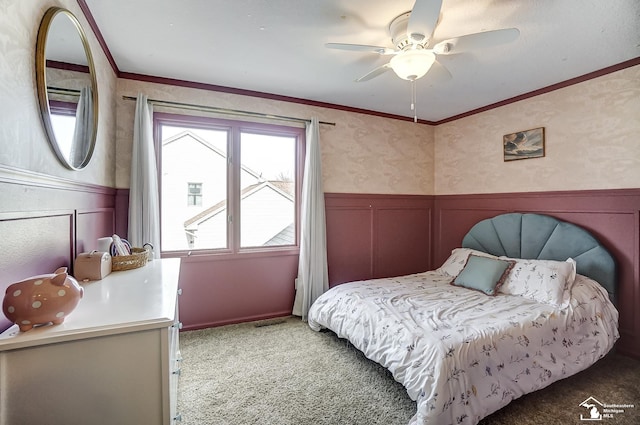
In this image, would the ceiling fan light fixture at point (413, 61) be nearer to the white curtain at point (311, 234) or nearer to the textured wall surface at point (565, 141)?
the white curtain at point (311, 234)

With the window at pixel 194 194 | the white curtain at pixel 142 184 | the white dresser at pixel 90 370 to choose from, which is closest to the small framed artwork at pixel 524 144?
the window at pixel 194 194

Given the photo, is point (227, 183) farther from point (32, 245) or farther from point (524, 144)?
point (524, 144)

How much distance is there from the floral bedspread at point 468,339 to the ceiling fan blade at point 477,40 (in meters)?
1.73

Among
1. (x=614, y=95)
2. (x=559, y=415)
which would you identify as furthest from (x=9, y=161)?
(x=614, y=95)

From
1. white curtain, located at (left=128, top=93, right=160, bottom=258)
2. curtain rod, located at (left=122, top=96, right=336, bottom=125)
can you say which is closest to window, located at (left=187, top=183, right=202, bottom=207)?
white curtain, located at (left=128, top=93, right=160, bottom=258)

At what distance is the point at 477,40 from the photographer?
66.6 inches

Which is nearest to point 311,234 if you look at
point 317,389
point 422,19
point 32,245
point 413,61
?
point 317,389

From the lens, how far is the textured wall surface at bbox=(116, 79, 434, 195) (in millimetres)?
2666

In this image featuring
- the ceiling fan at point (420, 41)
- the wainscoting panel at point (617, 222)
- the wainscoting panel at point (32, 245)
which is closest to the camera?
the wainscoting panel at point (32, 245)

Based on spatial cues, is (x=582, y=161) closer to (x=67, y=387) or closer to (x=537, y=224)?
(x=537, y=224)

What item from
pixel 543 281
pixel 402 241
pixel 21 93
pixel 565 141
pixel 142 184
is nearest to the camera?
pixel 21 93

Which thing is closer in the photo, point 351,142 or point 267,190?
point 267,190

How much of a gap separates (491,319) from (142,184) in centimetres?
299

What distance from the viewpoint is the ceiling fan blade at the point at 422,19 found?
1.42 metres
